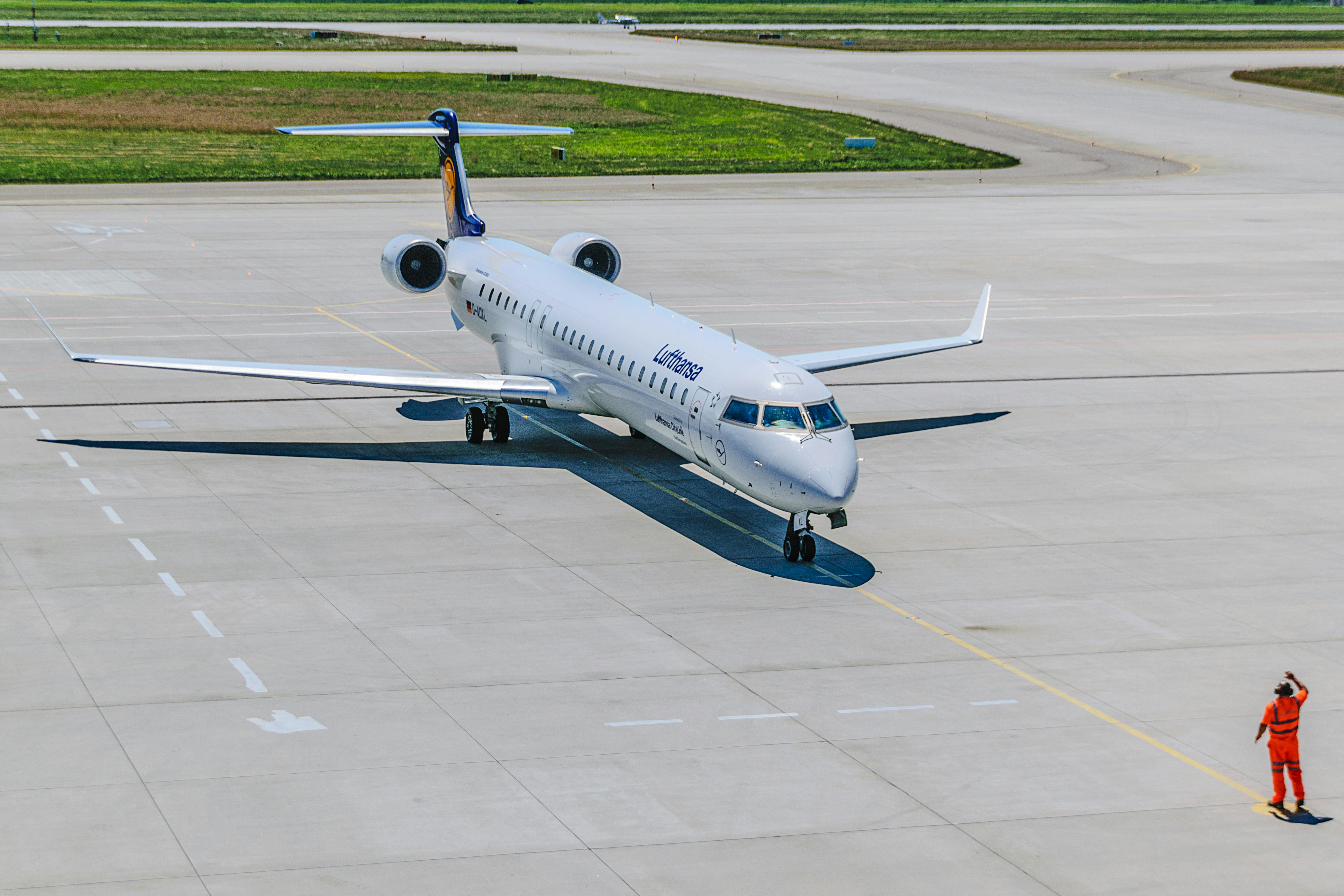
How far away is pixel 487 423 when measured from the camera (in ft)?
104

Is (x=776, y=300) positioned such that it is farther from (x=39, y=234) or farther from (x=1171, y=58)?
(x=1171, y=58)

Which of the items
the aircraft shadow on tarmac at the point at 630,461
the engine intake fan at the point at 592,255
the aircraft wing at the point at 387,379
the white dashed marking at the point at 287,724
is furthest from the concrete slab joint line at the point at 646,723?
the engine intake fan at the point at 592,255

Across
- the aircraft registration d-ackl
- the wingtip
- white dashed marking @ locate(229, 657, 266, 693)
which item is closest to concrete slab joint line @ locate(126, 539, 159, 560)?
white dashed marking @ locate(229, 657, 266, 693)

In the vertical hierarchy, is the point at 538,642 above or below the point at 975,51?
below

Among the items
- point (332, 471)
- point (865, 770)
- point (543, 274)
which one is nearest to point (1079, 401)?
point (543, 274)

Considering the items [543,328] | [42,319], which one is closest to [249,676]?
[543,328]

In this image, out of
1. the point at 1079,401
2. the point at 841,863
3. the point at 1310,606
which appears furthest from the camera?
the point at 1079,401

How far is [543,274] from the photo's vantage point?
107ft

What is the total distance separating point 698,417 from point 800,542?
2.85 m

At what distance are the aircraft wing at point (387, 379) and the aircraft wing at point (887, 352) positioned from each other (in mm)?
5591

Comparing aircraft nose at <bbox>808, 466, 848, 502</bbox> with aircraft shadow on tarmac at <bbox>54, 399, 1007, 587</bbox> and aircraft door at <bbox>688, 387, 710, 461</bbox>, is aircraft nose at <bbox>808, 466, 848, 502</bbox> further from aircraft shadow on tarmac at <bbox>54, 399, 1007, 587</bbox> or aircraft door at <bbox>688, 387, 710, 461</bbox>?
aircraft door at <bbox>688, 387, 710, 461</bbox>

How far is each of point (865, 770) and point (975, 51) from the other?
137864 mm

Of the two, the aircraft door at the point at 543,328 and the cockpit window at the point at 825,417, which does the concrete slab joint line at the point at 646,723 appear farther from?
the aircraft door at the point at 543,328

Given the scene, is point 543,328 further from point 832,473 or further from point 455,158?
point 832,473
